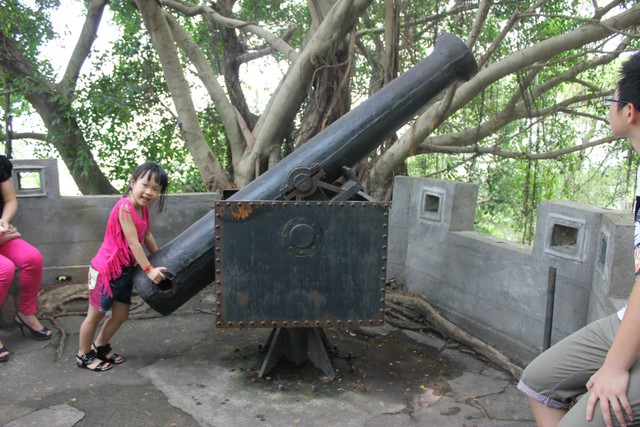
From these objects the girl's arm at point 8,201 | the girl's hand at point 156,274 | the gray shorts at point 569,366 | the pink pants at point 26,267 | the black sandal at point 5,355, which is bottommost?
the black sandal at point 5,355

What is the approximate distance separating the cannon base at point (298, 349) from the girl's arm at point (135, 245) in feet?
2.58

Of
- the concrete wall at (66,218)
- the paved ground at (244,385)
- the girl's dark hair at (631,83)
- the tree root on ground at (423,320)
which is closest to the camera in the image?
the girl's dark hair at (631,83)

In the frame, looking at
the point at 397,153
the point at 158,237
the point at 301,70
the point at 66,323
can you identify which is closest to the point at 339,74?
the point at 301,70

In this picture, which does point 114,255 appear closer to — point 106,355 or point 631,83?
point 106,355

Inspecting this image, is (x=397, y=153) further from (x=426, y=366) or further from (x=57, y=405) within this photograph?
(x=57, y=405)

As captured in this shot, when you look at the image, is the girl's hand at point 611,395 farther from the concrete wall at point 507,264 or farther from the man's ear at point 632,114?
the concrete wall at point 507,264

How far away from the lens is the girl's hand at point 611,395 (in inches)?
57.6

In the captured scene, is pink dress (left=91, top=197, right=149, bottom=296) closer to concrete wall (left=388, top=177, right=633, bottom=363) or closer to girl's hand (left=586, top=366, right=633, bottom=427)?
concrete wall (left=388, top=177, right=633, bottom=363)

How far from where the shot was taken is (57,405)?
317cm

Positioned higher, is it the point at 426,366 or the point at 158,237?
the point at 158,237

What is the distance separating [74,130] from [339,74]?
367 cm

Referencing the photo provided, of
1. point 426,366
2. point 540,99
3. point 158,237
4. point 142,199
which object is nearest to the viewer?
point 142,199

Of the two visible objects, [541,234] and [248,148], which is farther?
[248,148]

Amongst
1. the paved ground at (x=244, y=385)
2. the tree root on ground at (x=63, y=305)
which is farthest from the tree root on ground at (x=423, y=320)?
the tree root on ground at (x=63, y=305)
